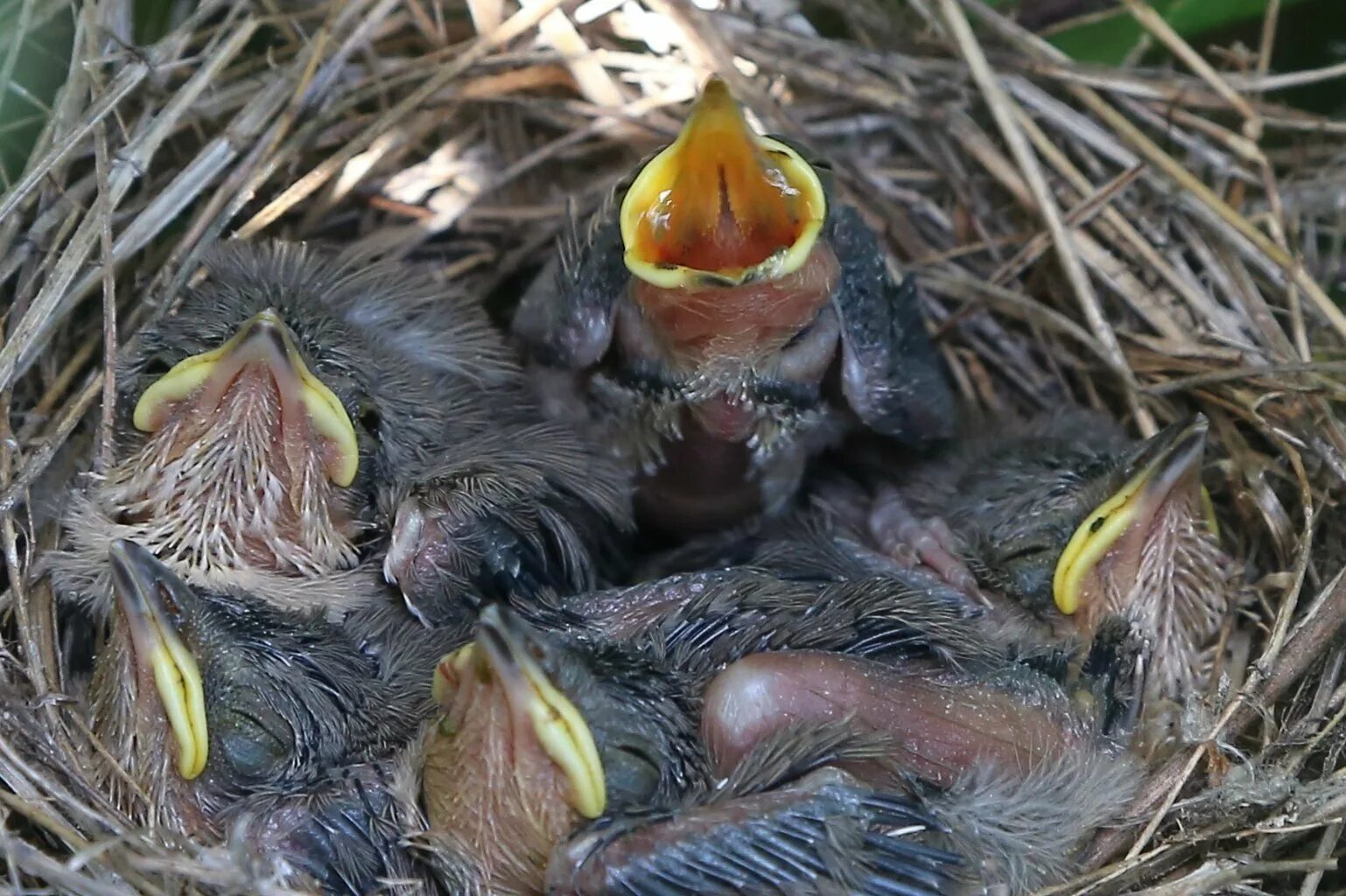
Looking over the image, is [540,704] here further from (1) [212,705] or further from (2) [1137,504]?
(2) [1137,504]

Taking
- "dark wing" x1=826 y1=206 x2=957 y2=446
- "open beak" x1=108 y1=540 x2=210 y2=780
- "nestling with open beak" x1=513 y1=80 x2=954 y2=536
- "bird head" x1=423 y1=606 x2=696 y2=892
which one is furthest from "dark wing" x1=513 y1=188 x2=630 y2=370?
"open beak" x1=108 y1=540 x2=210 y2=780

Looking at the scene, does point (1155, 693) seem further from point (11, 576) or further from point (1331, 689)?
point (11, 576)

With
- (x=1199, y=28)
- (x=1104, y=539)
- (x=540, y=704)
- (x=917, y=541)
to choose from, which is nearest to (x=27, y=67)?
(x=540, y=704)

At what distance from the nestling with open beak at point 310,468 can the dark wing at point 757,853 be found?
338 mm

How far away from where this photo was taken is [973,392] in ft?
5.68

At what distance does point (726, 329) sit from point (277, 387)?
0.42 meters

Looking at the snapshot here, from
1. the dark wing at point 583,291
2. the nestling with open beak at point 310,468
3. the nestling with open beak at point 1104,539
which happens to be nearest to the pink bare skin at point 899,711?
the nestling with open beak at point 1104,539

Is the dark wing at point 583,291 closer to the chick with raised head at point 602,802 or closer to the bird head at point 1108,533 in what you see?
the chick with raised head at point 602,802

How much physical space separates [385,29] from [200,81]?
29 centimetres

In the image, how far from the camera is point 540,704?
95 centimetres

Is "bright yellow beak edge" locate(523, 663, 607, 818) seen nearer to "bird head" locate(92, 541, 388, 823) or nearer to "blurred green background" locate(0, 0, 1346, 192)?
"bird head" locate(92, 541, 388, 823)

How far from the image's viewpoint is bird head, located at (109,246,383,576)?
1155mm

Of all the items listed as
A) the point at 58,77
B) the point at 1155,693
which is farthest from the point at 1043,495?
the point at 58,77

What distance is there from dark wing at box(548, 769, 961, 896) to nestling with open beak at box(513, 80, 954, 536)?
0.44 metres
